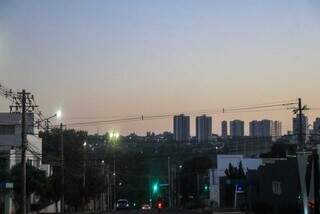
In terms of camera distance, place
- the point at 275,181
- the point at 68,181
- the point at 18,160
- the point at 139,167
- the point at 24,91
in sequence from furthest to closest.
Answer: the point at 139,167
the point at 68,181
the point at 18,160
the point at 275,181
the point at 24,91

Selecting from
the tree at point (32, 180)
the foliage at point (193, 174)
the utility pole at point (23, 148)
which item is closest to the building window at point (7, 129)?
the tree at point (32, 180)

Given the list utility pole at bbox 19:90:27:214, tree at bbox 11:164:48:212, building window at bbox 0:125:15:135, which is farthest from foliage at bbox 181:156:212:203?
utility pole at bbox 19:90:27:214

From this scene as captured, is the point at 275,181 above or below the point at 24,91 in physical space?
below

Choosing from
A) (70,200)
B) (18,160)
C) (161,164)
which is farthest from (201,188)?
(18,160)

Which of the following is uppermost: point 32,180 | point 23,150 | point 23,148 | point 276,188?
point 23,148

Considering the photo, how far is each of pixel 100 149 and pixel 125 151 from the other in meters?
6.93

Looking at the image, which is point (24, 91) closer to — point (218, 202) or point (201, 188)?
point (218, 202)

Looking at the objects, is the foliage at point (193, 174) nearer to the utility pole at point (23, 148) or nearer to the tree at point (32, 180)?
the tree at point (32, 180)

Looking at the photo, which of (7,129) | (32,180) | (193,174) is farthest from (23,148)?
(193,174)

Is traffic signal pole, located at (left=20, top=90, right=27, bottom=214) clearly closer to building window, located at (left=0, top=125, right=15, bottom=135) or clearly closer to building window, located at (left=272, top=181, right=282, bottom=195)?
building window, located at (left=272, top=181, right=282, bottom=195)

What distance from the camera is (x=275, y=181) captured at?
6550 centimetres

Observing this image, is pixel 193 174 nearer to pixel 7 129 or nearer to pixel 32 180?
pixel 7 129

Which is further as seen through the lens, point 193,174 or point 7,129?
point 193,174

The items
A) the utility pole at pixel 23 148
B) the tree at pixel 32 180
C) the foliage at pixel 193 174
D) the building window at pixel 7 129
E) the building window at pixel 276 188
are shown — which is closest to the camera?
the utility pole at pixel 23 148
